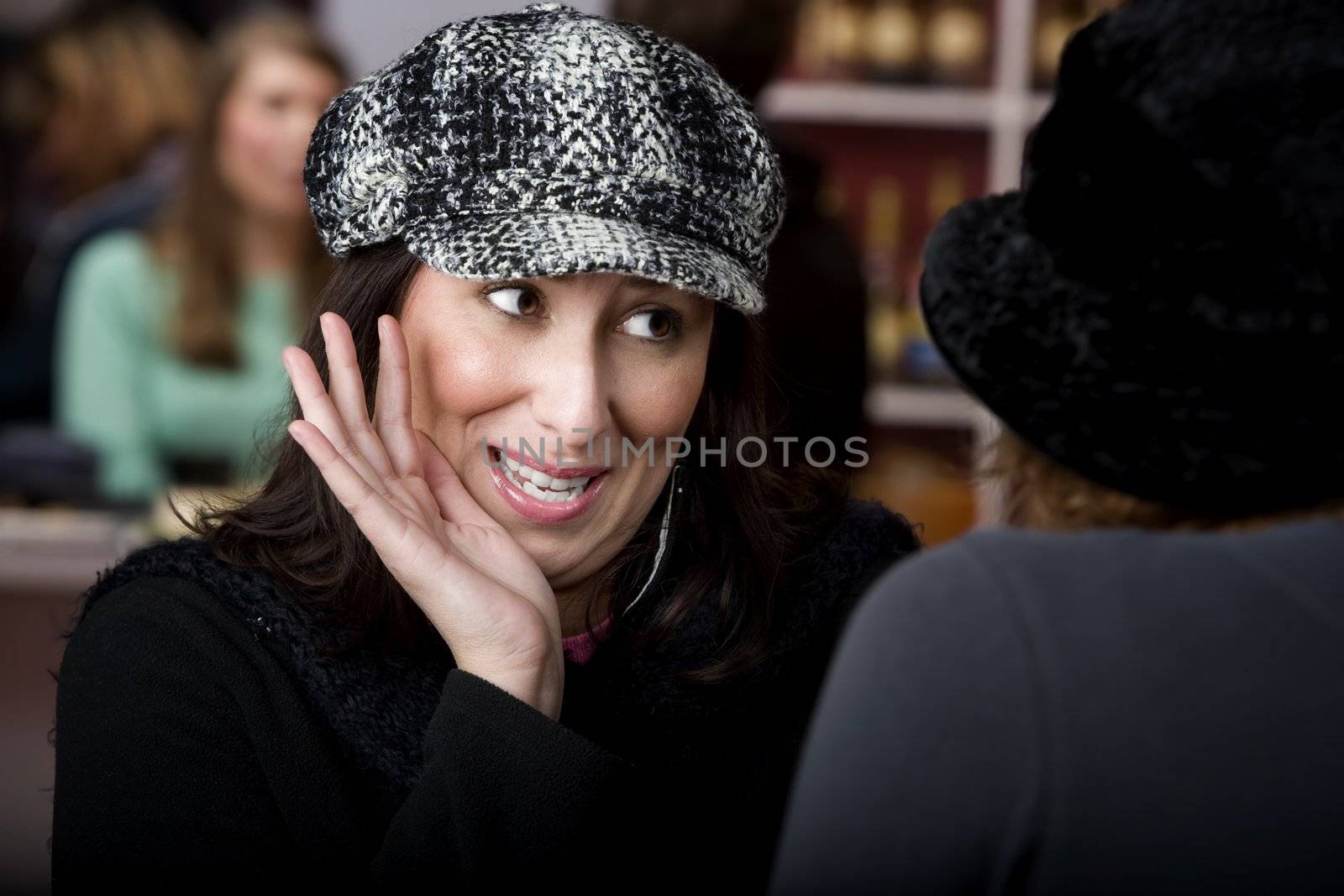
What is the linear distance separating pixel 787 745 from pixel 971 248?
0.67 m

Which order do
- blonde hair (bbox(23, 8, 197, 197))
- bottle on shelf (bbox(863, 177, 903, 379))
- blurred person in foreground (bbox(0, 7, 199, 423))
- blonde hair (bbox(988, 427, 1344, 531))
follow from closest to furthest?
1. blonde hair (bbox(988, 427, 1344, 531))
2. blurred person in foreground (bbox(0, 7, 199, 423))
3. blonde hair (bbox(23, 8, 197, 197))
4. bottle on shelf (bbox(863, 177, 903, 379))

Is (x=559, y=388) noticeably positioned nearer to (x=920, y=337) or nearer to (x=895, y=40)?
(x=920, y=337)

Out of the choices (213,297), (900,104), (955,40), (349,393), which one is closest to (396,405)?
(349,393)

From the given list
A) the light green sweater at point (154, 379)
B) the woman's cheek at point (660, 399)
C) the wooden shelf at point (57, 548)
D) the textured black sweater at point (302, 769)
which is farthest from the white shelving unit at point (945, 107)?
the textured black sweater at point (302, 769)

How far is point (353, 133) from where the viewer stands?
3.78 ft

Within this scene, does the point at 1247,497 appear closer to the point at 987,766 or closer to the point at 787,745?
the point at 987,766

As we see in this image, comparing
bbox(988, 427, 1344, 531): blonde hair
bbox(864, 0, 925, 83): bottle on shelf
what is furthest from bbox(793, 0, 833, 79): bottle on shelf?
bbox(988, 427, 1344, 531): blonde hair

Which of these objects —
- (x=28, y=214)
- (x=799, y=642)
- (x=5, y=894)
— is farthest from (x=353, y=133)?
(x=28, y=214)

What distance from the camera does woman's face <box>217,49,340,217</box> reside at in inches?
112

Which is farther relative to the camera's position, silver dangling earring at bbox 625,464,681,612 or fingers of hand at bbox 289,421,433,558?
silver dangling earring at bbox 625,464,681,612

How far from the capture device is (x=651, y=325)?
127 centimetres

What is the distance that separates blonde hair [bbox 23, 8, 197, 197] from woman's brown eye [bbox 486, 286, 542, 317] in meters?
2.72

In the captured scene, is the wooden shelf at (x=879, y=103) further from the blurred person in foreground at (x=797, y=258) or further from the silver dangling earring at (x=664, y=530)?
the silver dangling earring at (x=664, y=530)

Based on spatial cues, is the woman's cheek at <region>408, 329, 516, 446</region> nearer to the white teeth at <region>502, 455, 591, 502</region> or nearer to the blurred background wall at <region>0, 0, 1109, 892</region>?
the white teeth at <region>502, 455, 591, 502</region>
